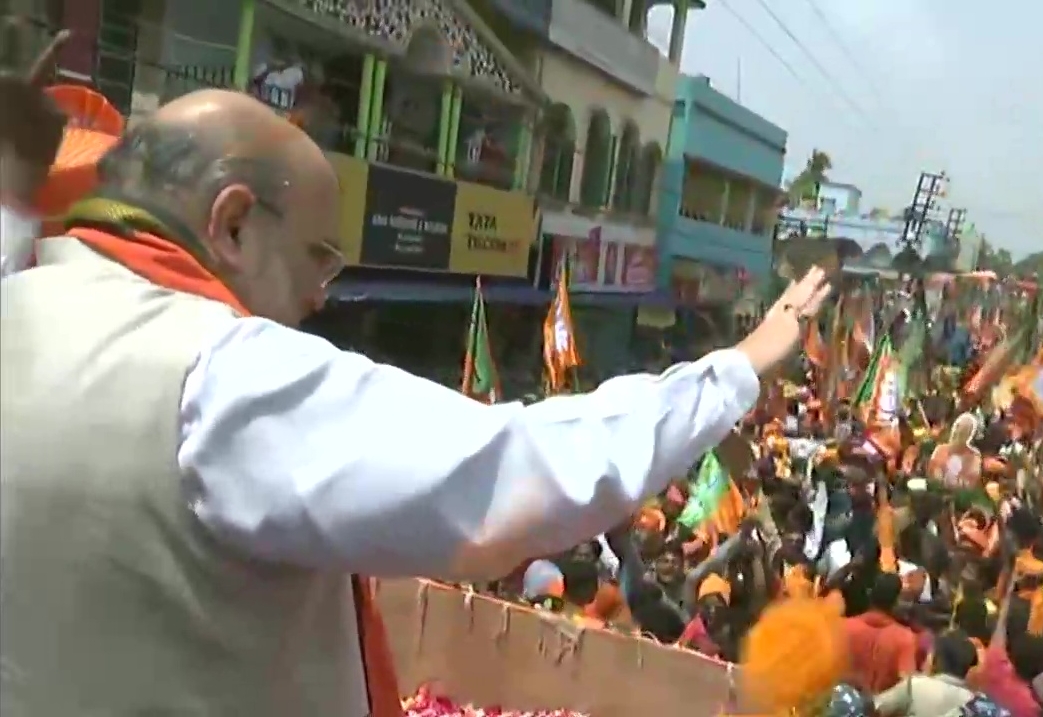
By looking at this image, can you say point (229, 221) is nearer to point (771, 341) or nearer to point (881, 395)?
point (771, 341)

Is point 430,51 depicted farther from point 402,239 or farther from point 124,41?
point 124,41

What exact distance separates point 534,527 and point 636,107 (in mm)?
10383

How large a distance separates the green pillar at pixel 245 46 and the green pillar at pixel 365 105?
1068mm

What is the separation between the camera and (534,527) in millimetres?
836

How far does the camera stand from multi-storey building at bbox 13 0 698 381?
6402 mm

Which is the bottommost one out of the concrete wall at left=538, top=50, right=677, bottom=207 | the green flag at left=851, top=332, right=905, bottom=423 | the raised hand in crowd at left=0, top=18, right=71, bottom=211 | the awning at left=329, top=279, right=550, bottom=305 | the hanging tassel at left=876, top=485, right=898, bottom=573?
the hanging tassel at left=876, top=485, right=898, bottom=573

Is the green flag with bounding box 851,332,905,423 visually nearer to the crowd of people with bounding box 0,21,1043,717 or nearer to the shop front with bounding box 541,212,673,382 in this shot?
the shop front with bounding box 541,212,673,382

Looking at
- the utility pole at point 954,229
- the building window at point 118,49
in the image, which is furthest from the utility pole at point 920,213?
the building window at point 118,49

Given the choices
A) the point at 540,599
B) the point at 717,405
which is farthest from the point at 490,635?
the point at 717,405

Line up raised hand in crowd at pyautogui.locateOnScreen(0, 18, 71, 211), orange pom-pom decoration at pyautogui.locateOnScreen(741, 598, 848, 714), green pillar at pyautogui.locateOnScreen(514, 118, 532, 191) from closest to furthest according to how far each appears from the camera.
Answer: raised hand in crowd at pyautogui.locateOnScreen(0, 18, 71, 211), orange pom-pom decoration at pyautogui.locateOnScreen(741, 598, 848, 714), green pillar at pyautogui.locateOnScreen(514, 118, 532, 191)

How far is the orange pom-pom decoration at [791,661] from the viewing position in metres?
2.54

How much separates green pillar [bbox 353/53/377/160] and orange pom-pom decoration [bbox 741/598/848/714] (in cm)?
519

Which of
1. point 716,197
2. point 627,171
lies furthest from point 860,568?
point 716,197

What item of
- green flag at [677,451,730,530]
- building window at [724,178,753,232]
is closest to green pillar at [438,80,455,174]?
green flag at [677,451,730,530]
